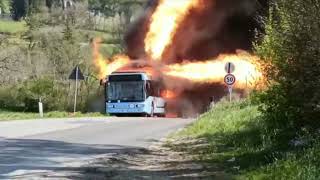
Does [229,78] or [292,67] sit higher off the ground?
[229,78]

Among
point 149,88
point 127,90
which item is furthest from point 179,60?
point 127,90

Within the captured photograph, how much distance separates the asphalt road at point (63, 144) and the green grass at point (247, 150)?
1678mm

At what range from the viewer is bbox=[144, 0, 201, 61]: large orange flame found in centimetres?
3562

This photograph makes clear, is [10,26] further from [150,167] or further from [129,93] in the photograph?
[150,167]

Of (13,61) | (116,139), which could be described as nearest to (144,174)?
(116,139)

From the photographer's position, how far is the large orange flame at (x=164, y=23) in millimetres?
35625

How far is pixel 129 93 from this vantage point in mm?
37969

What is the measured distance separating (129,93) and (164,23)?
15.4 ft

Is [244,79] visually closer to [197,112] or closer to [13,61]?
[197,112]

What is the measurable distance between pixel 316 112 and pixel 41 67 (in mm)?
46954

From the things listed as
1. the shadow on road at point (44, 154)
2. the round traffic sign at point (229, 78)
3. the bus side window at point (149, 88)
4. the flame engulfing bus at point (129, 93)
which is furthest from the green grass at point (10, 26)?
the shadow on road at point (44, 154)

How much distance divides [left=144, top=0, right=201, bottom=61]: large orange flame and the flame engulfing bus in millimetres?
2121

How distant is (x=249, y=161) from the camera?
42.9 ft

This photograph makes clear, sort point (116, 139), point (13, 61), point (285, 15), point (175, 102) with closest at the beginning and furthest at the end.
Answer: point (285, 15), point (116, 139), point (175, 102), point (13, 61)
